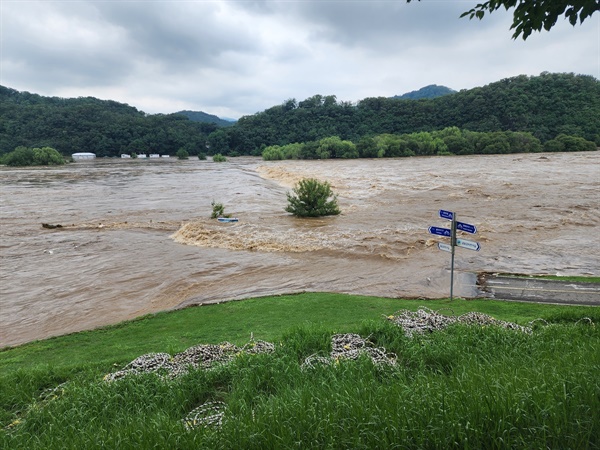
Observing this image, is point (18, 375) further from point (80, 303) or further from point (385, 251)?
point (385, 251)

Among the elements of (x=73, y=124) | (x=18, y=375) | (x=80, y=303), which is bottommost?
(x=80, y=303)

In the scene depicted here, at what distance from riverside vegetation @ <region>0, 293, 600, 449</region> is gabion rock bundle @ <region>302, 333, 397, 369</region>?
0.06 m

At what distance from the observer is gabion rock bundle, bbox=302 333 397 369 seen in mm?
4914

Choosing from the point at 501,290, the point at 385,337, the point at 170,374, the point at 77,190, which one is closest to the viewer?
the point at 170,374

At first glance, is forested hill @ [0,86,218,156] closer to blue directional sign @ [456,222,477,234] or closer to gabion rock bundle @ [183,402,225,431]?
blue directional sign @ [456,222,477,234]

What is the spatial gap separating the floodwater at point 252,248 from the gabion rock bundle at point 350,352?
5146 millimetres

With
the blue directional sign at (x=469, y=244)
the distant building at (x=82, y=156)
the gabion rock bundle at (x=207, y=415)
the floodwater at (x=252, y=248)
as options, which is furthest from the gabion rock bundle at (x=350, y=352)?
the distant building at (x=82, y=156)

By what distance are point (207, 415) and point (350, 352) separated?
2065 mm

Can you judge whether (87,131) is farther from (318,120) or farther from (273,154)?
(318,120)

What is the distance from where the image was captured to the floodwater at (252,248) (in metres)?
11.4

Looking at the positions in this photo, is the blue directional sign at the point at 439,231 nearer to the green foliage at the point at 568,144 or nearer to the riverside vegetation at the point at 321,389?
the riverside vegetation at the point at 321,389

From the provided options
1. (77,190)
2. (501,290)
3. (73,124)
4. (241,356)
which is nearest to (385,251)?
(501,290)

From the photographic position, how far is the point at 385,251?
51.3 feet

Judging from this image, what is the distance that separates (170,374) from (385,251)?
1169 cm
